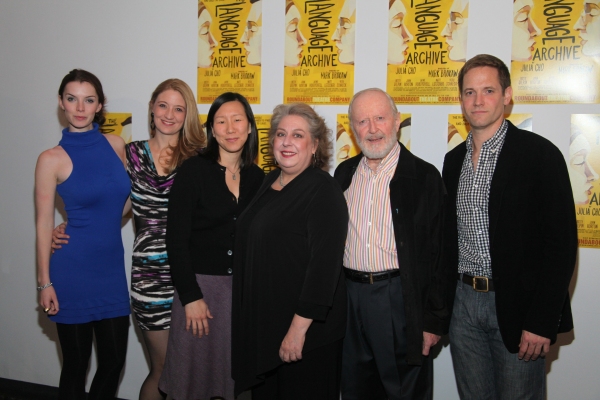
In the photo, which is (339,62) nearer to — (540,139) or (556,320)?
(540,139)

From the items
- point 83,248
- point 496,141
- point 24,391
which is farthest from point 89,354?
point 496,141

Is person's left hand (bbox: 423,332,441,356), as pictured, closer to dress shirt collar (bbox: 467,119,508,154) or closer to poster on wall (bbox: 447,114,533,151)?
dress shirt collar (bbox: 467,119,508,154)

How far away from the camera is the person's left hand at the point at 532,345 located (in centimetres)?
174

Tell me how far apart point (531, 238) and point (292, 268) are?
37.2 inches

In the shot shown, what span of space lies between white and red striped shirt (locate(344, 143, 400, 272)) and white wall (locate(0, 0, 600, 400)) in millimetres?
607

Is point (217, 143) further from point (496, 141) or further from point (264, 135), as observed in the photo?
point (496, 141)

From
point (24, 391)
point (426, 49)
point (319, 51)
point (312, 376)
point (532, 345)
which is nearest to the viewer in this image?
point (532, 345)

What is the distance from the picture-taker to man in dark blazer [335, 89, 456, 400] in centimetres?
190

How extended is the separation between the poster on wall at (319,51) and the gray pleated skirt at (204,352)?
4.05 feet

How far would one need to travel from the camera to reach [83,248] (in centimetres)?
213

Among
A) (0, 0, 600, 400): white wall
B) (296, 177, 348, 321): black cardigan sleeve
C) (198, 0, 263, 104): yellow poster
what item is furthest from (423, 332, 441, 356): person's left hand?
(198, 0, 263, 104): yellow poster

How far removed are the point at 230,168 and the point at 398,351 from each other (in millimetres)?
1091

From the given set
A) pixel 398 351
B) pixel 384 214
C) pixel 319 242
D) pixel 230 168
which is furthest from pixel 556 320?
pixel 230 168

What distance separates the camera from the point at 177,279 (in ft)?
6.45
